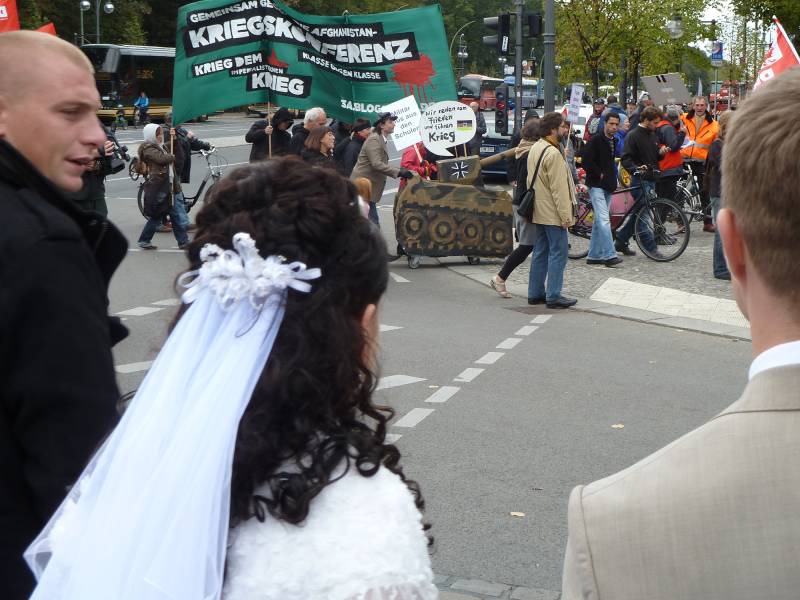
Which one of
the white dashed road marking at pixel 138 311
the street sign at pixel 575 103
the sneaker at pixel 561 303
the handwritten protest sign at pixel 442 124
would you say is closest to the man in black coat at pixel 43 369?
the white dashed road marking at pixel 138 311

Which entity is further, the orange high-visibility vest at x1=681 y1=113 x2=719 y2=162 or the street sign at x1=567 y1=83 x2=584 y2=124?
the street sign at x1=567 y1=83 x2=584 y2=124

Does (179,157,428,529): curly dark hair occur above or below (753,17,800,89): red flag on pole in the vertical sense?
below

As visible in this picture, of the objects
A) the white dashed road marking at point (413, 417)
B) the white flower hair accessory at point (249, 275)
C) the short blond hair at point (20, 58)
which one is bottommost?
the white dashed road marking at point (413, 417)

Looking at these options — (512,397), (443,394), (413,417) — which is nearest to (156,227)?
(443,394)

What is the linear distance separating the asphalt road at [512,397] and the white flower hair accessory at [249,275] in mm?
382

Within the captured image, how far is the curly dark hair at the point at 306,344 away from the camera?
1722mm

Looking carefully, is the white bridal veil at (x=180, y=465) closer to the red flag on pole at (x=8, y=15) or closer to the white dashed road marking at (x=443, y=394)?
the white dashed road marking at (x=443, y=394)

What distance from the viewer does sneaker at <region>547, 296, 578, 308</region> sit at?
1120 centimetres

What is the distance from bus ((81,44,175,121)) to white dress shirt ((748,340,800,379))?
2002 inches

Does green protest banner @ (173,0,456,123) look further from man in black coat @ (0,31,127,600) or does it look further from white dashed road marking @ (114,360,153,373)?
man in black coat @ (0,31,127,600)

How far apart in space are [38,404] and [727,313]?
9605 mm

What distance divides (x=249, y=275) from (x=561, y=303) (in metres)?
9.60

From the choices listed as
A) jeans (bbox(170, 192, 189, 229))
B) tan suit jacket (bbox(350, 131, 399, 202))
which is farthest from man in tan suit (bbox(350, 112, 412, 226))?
jeans (bbox(170, 192, 189, 229))

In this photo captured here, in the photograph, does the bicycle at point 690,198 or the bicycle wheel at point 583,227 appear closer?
the bicycle wheel at point 583,227
